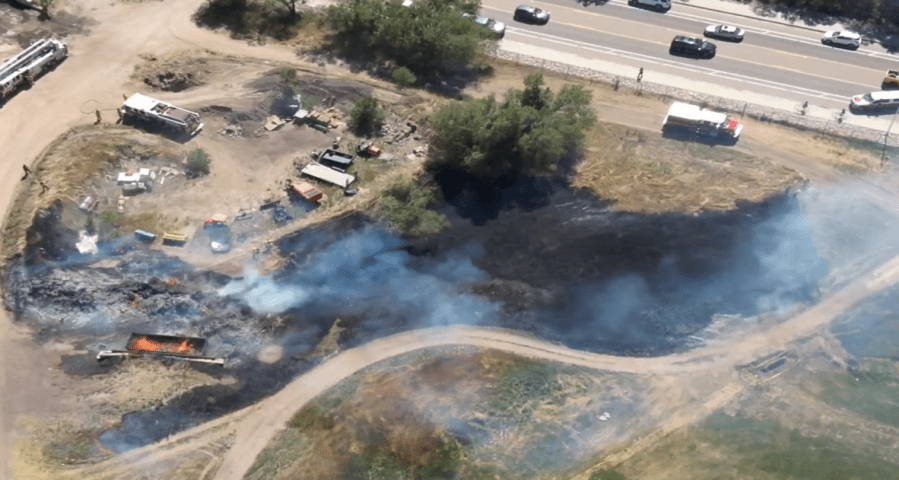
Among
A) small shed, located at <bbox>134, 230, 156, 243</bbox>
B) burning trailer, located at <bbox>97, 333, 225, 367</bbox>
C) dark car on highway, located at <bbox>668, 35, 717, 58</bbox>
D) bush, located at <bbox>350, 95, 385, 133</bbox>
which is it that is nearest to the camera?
burning trailer, located at <bbox>97, 333, 225, 367</bbox>

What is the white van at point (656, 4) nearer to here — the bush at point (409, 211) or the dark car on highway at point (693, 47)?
the dark car on highway at point (693, 47)

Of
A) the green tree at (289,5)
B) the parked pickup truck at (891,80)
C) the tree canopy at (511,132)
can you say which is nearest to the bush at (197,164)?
the tree canopy at (511,132)

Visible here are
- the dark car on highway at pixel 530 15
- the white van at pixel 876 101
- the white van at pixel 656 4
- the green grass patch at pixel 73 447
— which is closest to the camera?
the green grass patch at pixel 73 447

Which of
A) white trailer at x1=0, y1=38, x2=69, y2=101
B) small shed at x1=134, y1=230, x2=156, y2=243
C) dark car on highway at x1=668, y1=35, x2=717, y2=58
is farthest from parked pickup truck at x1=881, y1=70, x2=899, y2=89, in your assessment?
white trailer at x1=0, y1=38, x2=69, y2=101

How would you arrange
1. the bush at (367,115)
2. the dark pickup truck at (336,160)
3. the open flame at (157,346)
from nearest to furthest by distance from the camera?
the open flame at (157,346)
the dark pickup truck at (336,160)
the bush at (367,115)

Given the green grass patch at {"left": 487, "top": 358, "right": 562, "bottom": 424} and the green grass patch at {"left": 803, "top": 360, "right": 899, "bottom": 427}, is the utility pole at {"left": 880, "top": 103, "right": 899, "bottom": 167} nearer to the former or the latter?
the green grass patch at {"left": 803, "top": 360, "right": 899, "bottom": 427}

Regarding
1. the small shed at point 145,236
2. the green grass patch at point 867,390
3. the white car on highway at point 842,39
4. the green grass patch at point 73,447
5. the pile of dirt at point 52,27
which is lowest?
the green grass patch at point 73,447

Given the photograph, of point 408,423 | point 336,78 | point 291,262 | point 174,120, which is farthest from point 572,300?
point 174,120

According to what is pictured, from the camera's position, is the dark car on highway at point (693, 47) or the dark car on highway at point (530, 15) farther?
the dark car on highway at point (530, 15)
